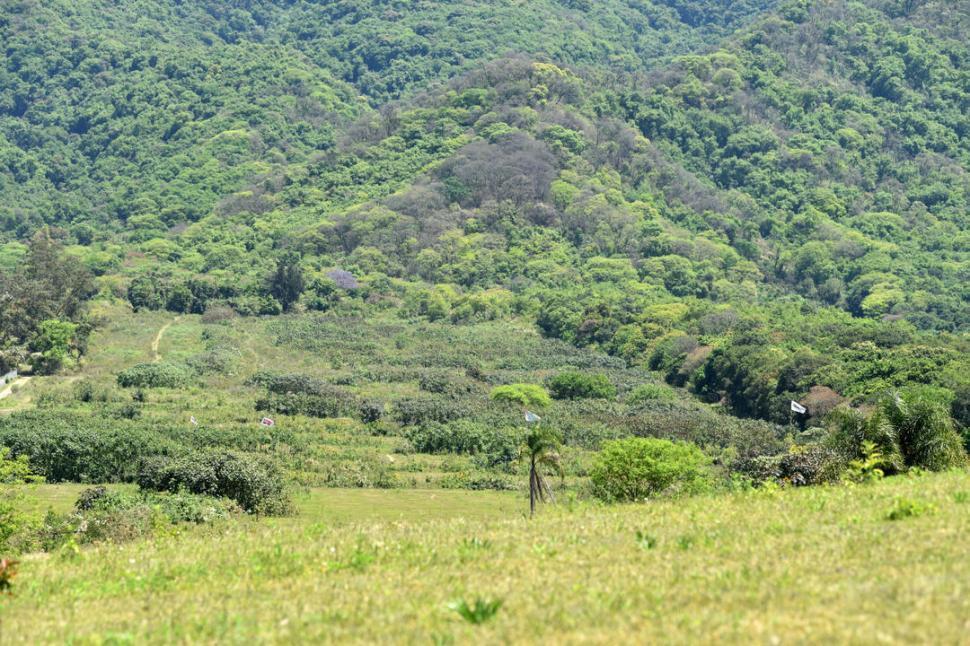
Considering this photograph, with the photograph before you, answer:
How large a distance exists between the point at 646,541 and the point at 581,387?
2745 inches

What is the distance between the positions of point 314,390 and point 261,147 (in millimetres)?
103018

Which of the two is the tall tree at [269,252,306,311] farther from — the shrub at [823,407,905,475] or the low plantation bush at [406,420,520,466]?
the shrub at [823,407,905,475]

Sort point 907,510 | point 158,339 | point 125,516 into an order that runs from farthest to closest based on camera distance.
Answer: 1. point 158,339
2. point 125,516
3. point 907,510

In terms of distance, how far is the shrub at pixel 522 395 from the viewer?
279ft

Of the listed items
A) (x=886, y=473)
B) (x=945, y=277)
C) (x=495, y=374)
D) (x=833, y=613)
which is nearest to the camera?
(x=833, y=613)

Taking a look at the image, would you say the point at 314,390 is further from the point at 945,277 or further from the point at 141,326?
the point at 945,277

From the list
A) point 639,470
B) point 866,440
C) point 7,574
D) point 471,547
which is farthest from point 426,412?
point 7,574

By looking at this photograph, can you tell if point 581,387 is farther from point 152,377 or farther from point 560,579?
point 560,579

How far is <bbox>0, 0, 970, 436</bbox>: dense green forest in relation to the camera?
111 metres

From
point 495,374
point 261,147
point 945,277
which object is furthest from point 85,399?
point 261,147

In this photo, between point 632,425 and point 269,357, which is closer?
point 632,425

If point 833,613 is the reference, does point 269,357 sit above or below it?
below

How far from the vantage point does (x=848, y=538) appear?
759 inches

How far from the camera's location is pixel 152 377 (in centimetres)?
8606
